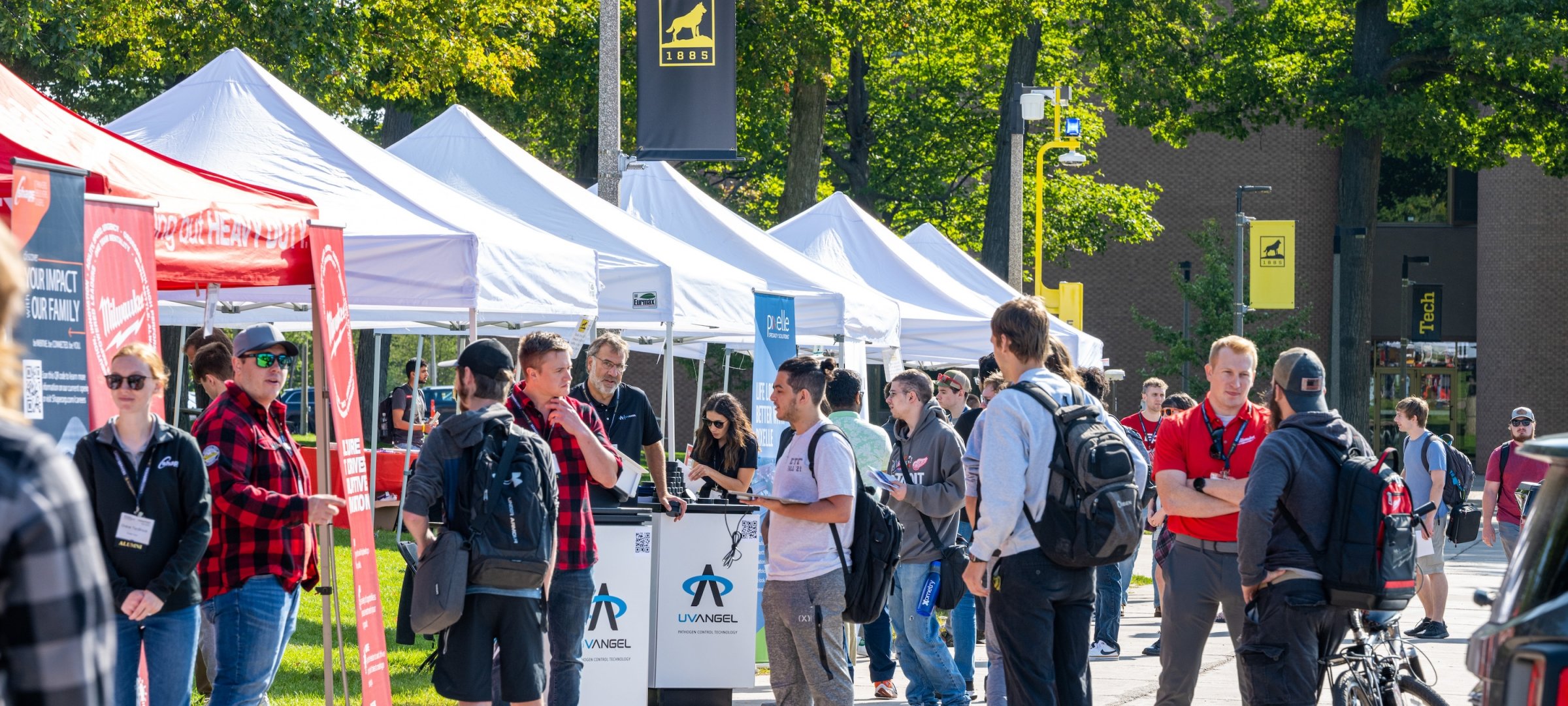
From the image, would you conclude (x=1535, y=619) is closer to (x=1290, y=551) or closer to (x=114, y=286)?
(x=1290, y=551)

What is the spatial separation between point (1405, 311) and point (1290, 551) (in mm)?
40996

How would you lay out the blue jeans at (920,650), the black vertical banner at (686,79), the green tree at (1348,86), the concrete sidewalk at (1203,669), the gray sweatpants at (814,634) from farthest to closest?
the green tree at (1348,86)
the black vertical banner at (686,79)
the concrete sidewalk at (1203,669)
the blue jeans at (920,650)
the gray sweatpants at (814,634)

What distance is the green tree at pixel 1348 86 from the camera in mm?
29250

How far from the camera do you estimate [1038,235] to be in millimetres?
26484

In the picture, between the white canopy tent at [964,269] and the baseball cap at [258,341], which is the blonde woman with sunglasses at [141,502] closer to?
the baseball cap at [258,341]

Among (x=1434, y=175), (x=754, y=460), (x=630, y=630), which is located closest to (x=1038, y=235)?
(x=754, y=460)

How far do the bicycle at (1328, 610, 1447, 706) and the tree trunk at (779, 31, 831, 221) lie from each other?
1839cm

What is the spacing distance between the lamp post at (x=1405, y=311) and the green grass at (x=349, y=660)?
35858mm

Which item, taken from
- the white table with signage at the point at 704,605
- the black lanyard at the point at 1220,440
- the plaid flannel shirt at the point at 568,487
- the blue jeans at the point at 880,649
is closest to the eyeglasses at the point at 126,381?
the plaid flannel shirt at the point at 568,487

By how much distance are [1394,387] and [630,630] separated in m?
40.6

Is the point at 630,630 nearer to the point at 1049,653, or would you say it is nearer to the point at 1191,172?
the point at 1049,653

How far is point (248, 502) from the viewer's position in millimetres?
5773

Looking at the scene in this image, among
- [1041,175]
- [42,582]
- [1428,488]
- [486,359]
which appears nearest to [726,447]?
[486,359]

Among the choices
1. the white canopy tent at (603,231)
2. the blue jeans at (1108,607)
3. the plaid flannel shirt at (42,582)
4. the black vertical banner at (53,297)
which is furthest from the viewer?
the blue jeans at (1108,607)
